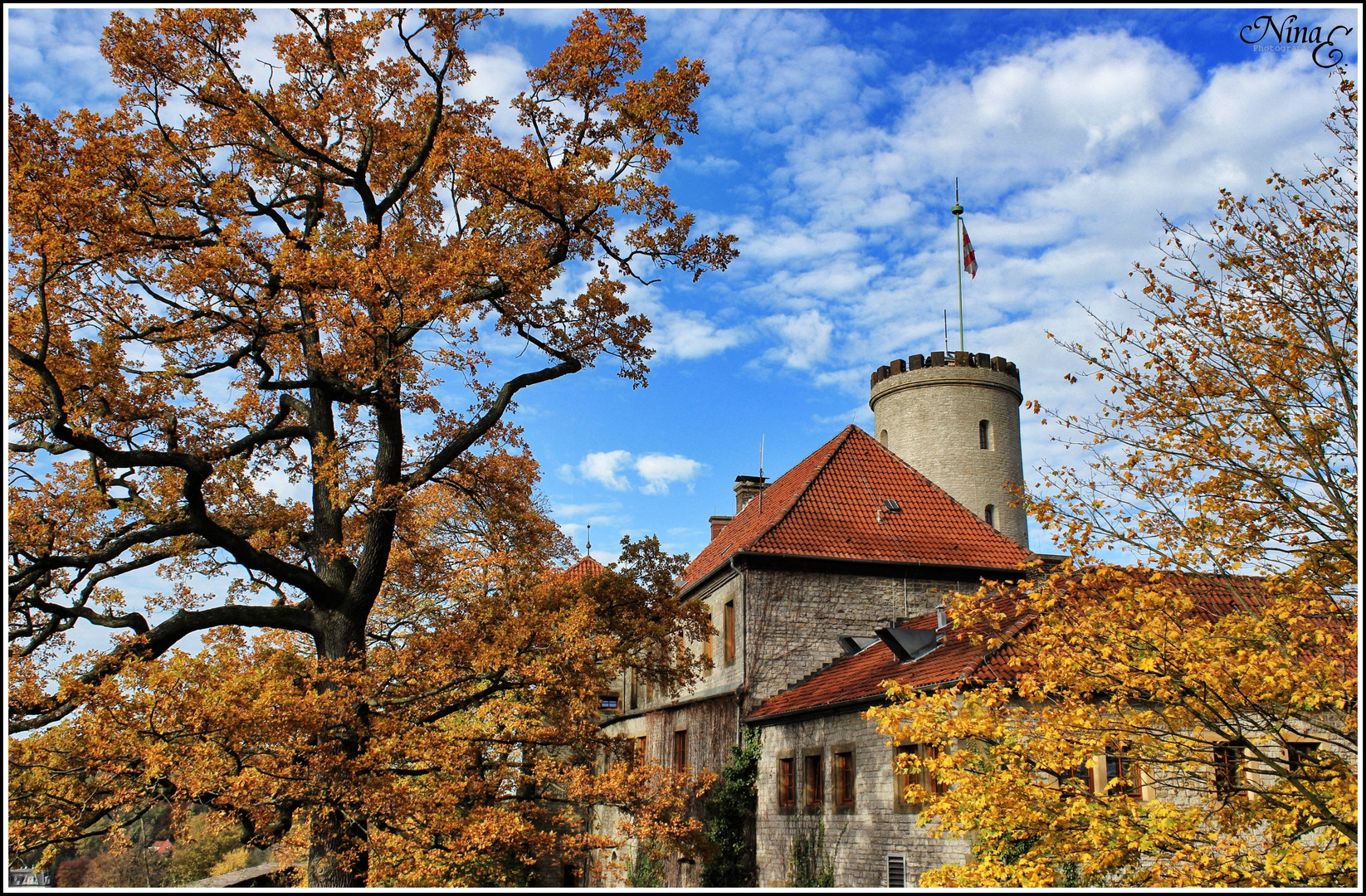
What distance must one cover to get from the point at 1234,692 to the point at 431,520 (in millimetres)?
17761

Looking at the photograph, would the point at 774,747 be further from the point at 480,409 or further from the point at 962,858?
the point at 480,409

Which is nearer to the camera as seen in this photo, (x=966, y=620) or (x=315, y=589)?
(x=966, y=620)

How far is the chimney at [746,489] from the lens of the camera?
32.8 meters

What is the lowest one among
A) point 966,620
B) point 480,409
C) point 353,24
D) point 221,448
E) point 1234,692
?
point 1234,692

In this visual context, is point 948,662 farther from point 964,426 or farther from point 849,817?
point 964,426

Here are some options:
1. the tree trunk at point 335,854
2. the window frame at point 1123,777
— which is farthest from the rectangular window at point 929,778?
the tree trunk at point 335,854

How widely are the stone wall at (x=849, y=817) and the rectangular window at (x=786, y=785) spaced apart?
118mm

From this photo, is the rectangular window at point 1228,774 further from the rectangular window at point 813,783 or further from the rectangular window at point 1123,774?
the rectangular window at point 813,783

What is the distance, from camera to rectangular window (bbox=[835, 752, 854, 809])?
17250 mm

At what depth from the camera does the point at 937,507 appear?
25328mm

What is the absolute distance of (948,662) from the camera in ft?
51.9

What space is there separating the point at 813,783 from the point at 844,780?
48.6 inches

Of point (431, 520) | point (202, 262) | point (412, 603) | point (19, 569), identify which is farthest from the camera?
point (431, 520)

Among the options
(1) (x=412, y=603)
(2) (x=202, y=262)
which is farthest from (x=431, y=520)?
(2) (x=202, y=262)
